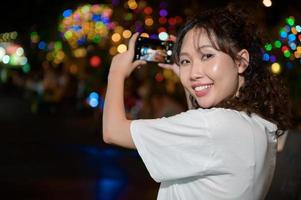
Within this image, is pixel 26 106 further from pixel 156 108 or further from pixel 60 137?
pixel 156 108

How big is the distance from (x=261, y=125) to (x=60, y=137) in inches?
399

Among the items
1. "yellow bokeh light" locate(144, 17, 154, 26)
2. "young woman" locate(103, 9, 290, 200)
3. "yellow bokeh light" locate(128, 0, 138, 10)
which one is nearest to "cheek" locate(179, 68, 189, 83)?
"young woman" locate(103, 9, 290, 200)

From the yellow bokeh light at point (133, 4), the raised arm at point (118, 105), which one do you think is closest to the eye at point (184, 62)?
the raised arm at point (118, 105)

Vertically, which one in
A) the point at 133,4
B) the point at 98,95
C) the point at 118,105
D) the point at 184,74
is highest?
the point at 133,4

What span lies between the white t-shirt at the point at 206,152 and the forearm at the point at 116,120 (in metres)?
0.04

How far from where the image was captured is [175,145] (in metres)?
1.83

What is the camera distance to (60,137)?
1175cm

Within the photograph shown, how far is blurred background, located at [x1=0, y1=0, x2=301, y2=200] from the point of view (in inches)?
132

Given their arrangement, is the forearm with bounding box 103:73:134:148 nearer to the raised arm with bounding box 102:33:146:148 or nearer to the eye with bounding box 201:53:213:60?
the raised arm with bounding box 102:33:146:148

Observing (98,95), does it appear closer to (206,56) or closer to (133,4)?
(133,4)

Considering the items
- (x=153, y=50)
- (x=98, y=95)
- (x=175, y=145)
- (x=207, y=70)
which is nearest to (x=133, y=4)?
(x=153, y=50)

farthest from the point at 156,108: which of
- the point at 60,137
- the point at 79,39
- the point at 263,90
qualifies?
the point at 263,90

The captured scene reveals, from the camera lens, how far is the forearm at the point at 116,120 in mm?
1904

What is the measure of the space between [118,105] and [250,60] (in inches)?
20.9
